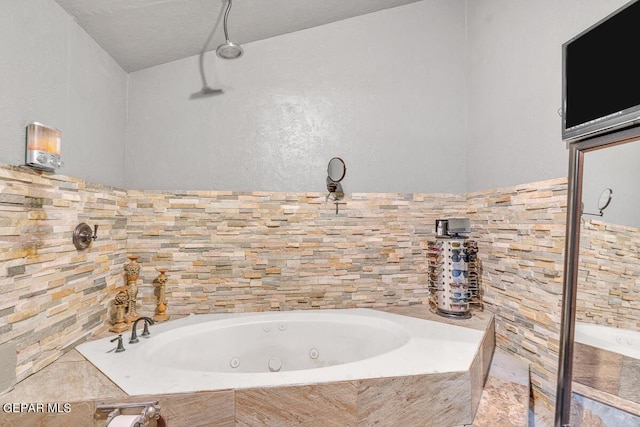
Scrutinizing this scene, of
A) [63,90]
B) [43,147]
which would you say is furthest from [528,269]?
[63,90]

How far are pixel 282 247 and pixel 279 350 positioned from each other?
668 millimetres

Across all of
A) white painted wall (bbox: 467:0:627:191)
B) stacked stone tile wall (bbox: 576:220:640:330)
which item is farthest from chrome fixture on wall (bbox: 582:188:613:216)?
white painted wall (bbox: 467:0:627:191)

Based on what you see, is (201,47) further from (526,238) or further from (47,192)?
(526,238)

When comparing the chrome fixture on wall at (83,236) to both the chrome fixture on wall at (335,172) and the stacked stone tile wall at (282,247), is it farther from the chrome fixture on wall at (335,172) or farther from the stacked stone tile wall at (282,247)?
the chrome fixture on wall at (335,172)

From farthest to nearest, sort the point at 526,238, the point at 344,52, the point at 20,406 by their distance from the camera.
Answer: the point at 344,52
the point at 526,238
the point at 20,406

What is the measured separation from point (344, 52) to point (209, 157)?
4.16ft

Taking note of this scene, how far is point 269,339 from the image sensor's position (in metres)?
1.91

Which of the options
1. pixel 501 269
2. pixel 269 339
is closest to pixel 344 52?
pixel 501 269

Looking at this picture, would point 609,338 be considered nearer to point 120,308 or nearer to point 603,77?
point 603,77

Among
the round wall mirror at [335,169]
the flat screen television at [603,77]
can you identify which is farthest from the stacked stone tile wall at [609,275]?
the round wall mirror at [335,169]

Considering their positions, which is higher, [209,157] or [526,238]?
[209,157]

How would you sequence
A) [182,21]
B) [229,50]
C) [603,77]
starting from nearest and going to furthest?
[603,77], [229,50], [182,21]

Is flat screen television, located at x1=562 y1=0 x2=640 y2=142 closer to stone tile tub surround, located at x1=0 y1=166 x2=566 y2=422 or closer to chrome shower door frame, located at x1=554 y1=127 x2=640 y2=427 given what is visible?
chrome shower door frame, located at x1=554 y1=127 x2=640 y2=427

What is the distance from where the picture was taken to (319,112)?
7.25 feet
